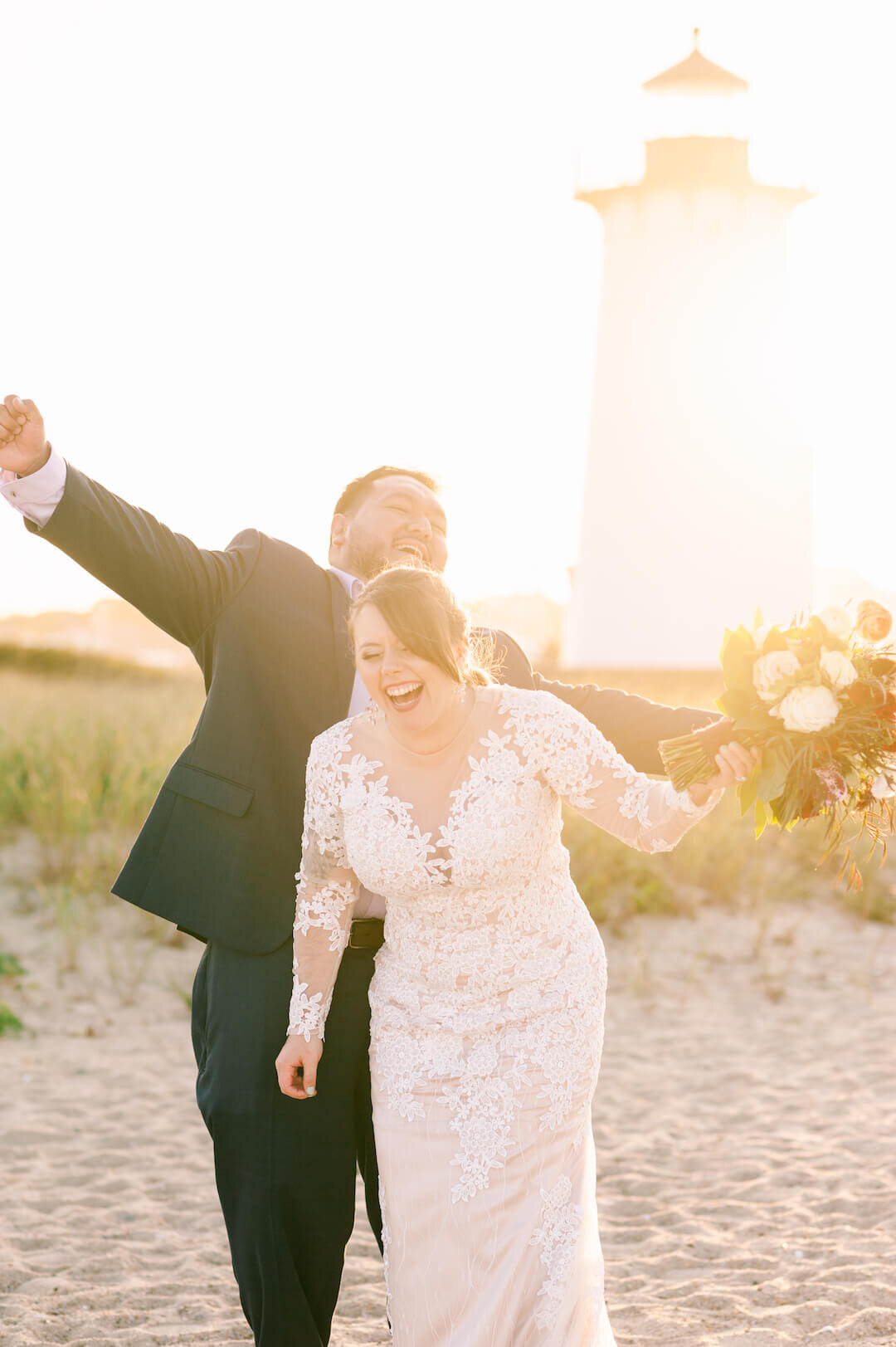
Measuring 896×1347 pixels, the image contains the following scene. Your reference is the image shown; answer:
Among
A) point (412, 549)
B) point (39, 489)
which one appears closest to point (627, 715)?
point (412, 549)

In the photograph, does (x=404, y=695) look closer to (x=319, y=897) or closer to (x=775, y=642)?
(x=319, y=897)

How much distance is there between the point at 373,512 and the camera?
3.66 meters

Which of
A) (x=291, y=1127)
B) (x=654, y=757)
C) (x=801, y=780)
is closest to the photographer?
(x=801, y=780)

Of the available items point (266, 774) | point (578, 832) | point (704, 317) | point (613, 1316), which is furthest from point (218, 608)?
point (704, 317)

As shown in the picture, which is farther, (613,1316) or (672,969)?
(672,969)

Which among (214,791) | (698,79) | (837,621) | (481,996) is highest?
(698,79)

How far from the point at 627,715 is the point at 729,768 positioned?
2.61 feet

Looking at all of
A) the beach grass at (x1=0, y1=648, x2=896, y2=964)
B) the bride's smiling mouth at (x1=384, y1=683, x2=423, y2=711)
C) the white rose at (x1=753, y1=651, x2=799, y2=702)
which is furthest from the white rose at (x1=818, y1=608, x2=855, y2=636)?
the beach grass at (x1=0, y1=648, x2=896, y2=964)

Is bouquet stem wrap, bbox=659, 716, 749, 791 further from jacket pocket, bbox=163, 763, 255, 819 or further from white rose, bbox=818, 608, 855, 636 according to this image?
jacket pocket, bbox=163, 763, 255, 819

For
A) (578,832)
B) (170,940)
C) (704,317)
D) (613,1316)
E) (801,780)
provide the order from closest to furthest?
1. (801,780)
2. (613,1316)
3. (170,940)
4. (578,832)
5. (704,317)

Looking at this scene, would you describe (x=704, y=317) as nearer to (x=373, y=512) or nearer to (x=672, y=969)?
(x=672, y=969)

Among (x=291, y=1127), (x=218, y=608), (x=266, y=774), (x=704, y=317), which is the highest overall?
(x=704, y=317)

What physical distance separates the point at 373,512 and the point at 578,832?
6.53 metres

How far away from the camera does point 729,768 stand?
288 centimetres
